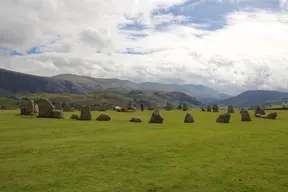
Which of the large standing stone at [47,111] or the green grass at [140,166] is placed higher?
the large standing stone at [47,111]

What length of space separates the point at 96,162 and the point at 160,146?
6254 mm

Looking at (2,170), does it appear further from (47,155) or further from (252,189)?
(252,189)

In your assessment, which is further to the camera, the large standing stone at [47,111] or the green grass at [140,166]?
the large standing stone at [47,111]

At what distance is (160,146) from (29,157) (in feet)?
30.5

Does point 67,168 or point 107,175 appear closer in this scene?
point 107,175

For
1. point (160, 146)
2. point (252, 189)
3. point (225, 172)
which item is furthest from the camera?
point (160, 146)

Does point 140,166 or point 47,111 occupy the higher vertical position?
point 47,111

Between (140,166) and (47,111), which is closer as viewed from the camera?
(140,166)

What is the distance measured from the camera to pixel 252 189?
477 inches

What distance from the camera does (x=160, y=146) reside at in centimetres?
2044

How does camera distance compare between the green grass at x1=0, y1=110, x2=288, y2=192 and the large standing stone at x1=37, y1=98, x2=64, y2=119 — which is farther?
the large standing stone at x1=37, y1=98, x2=64, y2=119

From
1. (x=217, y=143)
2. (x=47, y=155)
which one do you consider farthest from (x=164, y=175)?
(x=217, y=143)

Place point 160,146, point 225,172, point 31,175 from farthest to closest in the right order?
1. point 160,146
2. point 225,172
3. point 31,175

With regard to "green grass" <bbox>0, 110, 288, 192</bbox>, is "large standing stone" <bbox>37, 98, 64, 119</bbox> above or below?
above
